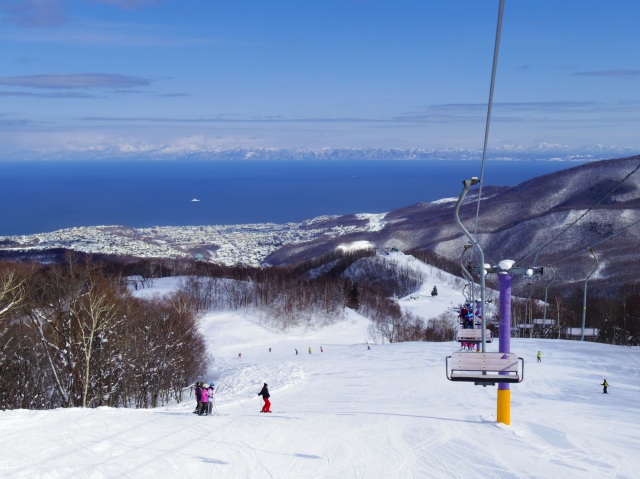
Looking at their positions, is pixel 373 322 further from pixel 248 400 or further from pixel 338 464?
pixel 338 464

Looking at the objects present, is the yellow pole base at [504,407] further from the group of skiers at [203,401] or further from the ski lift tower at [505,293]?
the group of skiers at [203,401]

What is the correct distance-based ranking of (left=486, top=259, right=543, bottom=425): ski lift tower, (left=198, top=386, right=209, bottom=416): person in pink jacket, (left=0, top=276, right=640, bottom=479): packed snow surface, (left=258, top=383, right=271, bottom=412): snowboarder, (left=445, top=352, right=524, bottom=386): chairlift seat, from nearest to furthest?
(left=0, top=276, right=640, bottom=479): packed snow surface → (left=445, top=352, right=524, bottom=386): chairlift seat → (left=486, top=259, right=543, bottom=425): ski lift tower → (left=198, top=386, right=209, bottom=416): person in pink jacket → (left=258, top=383, right=271, bottom=412): snowboarder

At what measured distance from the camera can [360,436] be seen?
42.5 ft

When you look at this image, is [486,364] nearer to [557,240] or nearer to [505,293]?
[505,293]

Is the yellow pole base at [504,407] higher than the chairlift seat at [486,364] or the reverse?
the reverse

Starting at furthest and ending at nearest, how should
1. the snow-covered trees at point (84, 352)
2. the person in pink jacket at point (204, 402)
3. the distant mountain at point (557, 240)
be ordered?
the distant mountain at point (557, 240), the snow-covered trees at point (84, 352), the person in pink jacket at point (204, 402)

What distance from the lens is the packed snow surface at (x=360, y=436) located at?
1052cm

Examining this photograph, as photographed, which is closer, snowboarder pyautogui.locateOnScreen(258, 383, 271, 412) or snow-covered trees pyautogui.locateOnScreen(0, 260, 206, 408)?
snowboarder pyautogui.locateOnScreen(258, 383, 271, 412)

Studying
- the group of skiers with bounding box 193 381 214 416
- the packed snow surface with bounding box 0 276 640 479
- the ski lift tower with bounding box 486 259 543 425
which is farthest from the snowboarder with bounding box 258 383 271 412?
the ski lift tower with bounding box 486 259 543 425

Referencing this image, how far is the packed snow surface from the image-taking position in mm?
10523

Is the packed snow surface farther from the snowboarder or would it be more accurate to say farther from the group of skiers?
the snowboarder

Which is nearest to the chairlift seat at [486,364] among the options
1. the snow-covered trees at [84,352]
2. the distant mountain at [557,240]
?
the snow-covered trees at [84,352]

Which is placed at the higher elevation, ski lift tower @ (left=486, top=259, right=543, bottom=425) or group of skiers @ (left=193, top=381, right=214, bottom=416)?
ski lift tower @ (left=486, top=259, right=543, bottom=425)

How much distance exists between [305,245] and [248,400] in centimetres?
15790
